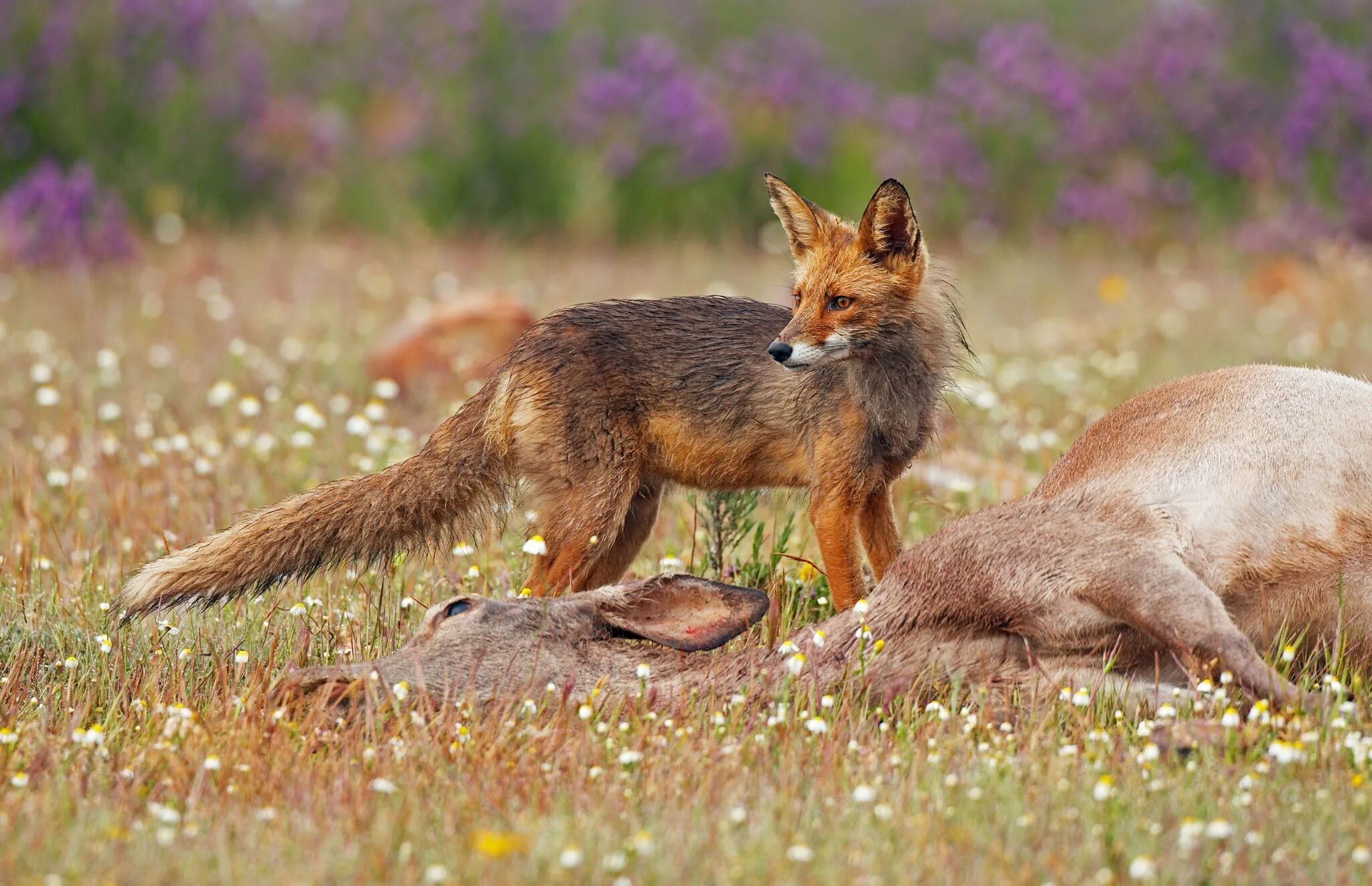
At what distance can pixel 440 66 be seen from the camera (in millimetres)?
14031

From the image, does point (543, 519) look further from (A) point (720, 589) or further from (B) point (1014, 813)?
(B) point (1014, 813)

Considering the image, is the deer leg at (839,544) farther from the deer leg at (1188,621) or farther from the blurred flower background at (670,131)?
the blurred flower background at (670,131)

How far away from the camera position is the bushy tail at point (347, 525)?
177 inches

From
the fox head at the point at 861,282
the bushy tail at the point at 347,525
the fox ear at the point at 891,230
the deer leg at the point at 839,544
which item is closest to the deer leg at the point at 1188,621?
the deer leg at the point at 839,544

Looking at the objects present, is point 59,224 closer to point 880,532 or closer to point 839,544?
point 880,532

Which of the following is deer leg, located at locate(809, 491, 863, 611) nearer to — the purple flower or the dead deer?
the dead deer

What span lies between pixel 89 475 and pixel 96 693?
273cm

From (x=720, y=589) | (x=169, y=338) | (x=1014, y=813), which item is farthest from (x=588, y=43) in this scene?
(x=1014, y=813)

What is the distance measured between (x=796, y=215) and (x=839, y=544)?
1.14 meters

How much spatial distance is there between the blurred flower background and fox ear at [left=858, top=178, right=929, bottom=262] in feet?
28.2

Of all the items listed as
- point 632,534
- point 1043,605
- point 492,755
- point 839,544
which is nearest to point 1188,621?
point 1043,605

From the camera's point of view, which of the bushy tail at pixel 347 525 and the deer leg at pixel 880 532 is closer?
the bushy tail at pixel 347 525

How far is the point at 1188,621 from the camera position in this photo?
3.72 m

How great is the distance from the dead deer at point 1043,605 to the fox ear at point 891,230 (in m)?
1.19
